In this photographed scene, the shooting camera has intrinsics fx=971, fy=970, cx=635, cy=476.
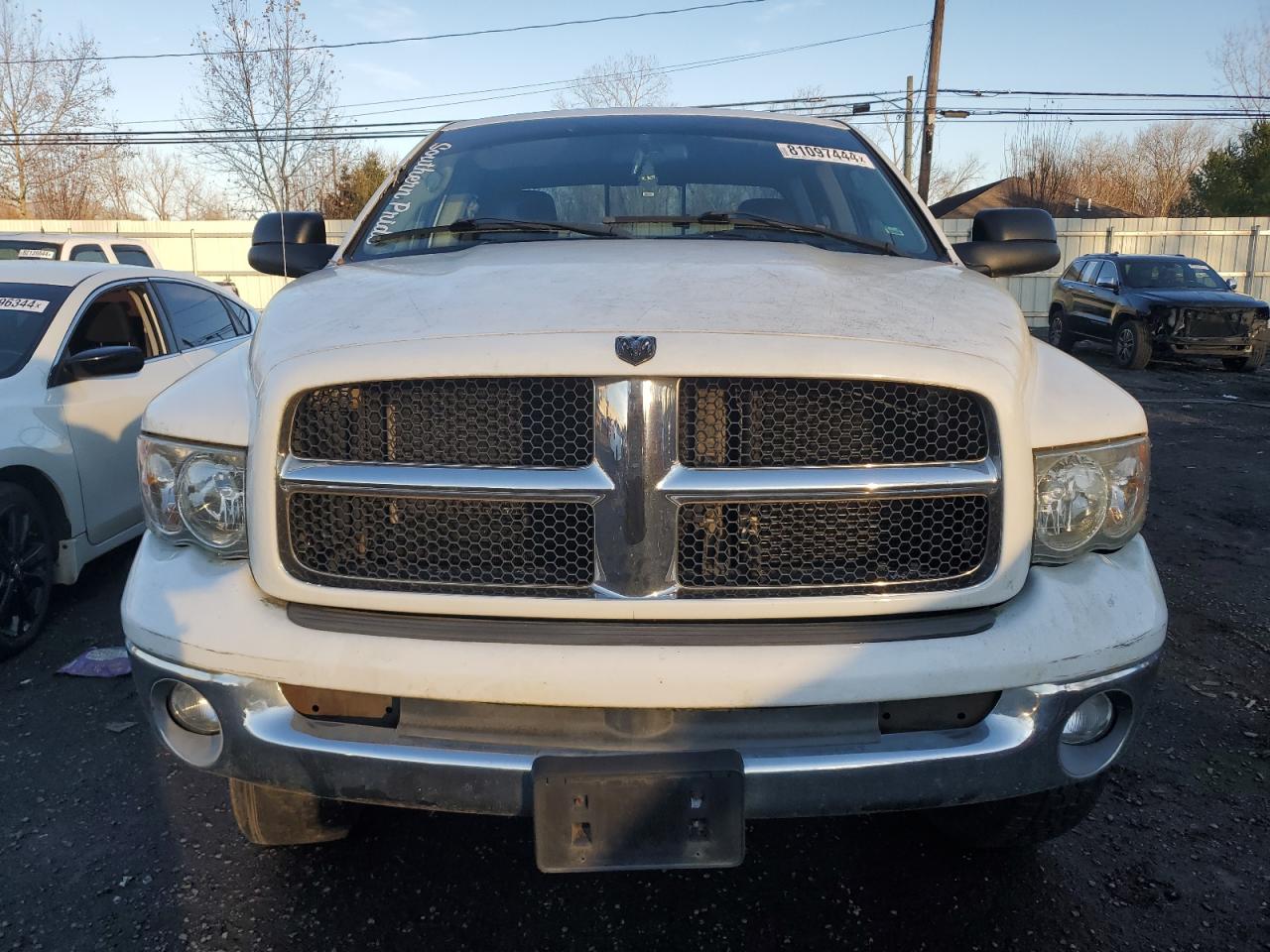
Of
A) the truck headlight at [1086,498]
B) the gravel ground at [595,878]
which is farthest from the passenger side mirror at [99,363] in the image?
the truck headlight at [1086,498]

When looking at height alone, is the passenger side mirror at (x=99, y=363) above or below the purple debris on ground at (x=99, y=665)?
above

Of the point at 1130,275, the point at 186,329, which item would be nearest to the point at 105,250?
the point at 186,329

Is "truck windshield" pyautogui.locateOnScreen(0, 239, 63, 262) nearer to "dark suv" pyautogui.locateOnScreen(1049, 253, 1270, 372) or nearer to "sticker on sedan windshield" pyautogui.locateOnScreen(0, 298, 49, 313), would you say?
"sticker on sedan windshield" pyautogui.locateOnScreen(0, 298, 49, 313)

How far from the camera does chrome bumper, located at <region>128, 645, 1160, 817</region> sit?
71.8 inches

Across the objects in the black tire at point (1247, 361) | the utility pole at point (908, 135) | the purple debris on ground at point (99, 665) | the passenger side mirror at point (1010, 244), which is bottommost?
the black tire at point (1247, 361)

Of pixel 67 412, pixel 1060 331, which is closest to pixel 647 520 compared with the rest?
pixel 67 412

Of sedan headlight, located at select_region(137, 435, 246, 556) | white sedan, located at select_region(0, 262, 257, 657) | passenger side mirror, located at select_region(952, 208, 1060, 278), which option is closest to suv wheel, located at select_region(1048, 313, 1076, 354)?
passenger side mirror, located at select_region(952, 208, 1060, 278)

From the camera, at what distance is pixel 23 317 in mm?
4695

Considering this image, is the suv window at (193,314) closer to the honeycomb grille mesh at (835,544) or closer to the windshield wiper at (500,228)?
the windshield wiper at (500,228)

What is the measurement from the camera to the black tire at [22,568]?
4.05m

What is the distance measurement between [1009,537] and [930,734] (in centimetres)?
42

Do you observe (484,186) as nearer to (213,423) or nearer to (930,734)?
(213,423)

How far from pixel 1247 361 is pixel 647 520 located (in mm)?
16960

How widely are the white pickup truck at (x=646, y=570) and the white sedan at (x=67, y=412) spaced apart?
103 inches
